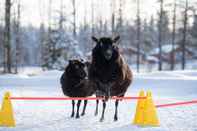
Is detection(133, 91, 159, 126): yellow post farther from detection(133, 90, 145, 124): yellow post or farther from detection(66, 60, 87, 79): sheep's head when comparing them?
detection(66, 60, 87, 79): sheep's head

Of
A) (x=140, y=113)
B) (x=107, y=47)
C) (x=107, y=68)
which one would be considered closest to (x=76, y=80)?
(x=107, y=68)

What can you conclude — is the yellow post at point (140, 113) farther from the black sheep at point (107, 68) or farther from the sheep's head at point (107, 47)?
the sheep's head at point (107, 47)

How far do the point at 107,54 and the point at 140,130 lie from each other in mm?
1892

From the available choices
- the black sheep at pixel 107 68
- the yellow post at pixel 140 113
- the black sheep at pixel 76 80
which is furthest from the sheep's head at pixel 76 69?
the yellow post at pixel 140 113

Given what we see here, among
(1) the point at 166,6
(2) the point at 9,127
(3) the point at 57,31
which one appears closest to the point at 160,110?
(2) the point at 9,127

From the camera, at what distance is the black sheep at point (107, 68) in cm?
1058

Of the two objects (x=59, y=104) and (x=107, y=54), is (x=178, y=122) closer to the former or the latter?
(x=107, y=54)

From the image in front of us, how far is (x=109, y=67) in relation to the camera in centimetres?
1080

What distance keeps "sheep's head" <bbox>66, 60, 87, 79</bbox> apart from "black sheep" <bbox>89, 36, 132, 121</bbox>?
1.03 m

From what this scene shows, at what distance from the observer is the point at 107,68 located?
35.4 ft

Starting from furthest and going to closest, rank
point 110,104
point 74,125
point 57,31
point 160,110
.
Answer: point 57,31
point 110,104
point 160,110
point 74,125

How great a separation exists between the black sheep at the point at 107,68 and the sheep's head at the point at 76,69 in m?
1.03

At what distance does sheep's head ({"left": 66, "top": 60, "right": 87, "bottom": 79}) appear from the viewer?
12.4 m

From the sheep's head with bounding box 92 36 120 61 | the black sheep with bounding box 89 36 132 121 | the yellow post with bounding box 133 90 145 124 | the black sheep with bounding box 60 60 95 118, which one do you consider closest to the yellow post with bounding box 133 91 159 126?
the yellow post with bounding box 133 90 145 124
